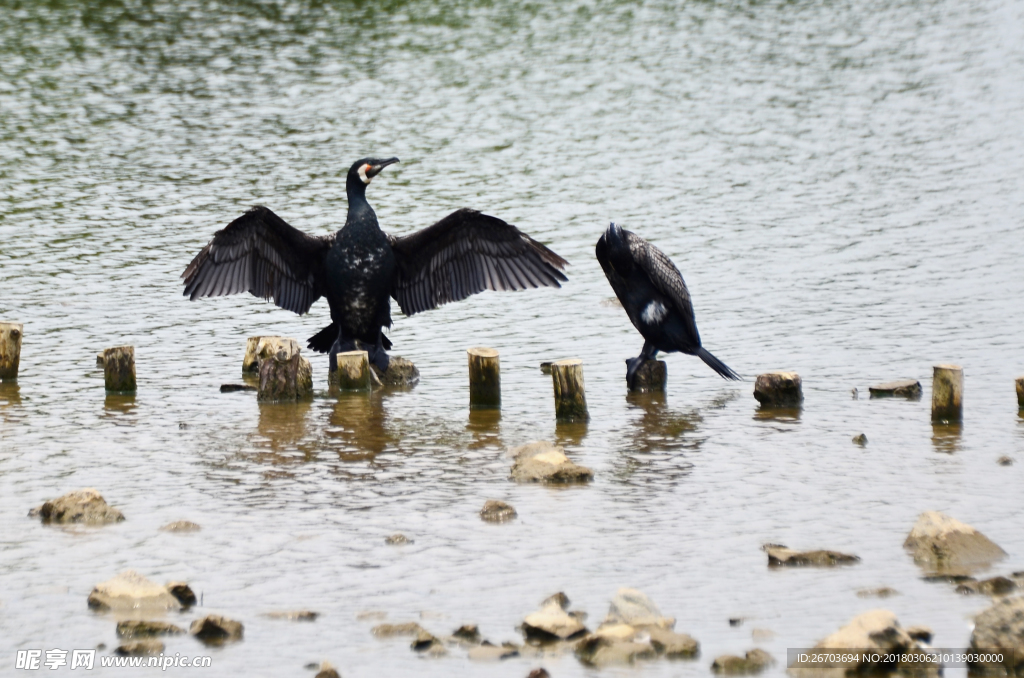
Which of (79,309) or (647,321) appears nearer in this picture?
(647,321)

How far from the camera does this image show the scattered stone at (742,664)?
21.0ft

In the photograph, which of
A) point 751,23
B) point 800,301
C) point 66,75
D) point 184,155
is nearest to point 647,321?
point 800,301

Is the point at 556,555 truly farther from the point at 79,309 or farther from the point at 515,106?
A: the point at 515,106

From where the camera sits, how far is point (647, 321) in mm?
12367

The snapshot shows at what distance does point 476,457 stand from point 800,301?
6673 millimetres

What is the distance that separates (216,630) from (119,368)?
6081 mm

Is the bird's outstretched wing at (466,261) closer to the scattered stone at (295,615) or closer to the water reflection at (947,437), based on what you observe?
the water reflection at (947,437)

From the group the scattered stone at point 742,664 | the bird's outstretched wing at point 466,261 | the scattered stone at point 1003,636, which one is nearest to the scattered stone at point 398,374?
the bird's outstretched wing at point 466,261

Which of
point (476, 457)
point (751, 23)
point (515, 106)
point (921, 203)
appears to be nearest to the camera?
point (476, 457)

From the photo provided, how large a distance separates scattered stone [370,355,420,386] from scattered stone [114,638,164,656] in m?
6.47

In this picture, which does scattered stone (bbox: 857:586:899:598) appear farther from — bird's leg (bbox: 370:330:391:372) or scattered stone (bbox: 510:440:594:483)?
bird's leg (bbox: 370:330:391:372)

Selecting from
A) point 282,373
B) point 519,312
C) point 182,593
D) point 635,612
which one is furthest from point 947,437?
point 519,312

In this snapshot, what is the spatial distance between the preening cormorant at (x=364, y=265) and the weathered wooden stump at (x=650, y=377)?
1.13 metres

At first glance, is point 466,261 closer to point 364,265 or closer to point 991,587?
point 364,265
